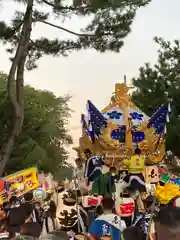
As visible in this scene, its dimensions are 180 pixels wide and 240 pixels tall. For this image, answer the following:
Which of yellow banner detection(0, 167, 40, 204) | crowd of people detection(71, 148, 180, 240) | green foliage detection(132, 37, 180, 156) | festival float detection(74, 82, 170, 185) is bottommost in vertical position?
crowd of people detection(71, 148, 180, 240)

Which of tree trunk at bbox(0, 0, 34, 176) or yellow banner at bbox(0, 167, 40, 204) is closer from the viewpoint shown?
yellow banner at bbox(0, 167, 40, 204)

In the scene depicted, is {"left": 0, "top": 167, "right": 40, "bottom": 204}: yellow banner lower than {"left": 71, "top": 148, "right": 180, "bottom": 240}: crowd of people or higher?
higher

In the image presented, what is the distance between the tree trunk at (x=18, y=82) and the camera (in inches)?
542

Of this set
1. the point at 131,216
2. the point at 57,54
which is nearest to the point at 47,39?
the point at 57,54

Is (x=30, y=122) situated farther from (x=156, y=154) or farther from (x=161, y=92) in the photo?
(x=156, y=154)

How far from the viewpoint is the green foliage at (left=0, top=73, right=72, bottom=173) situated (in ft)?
105

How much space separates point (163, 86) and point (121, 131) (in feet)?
24.2

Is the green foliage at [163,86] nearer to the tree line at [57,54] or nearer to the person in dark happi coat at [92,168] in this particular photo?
the tree line at [57,54]

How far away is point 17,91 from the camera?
14.0 metres

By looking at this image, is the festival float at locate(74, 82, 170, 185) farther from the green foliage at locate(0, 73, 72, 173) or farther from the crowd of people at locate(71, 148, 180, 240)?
the green foliage at locate(0, 73, 72, 173)

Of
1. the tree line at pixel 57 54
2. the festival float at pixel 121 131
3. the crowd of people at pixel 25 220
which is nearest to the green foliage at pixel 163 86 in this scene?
the tree line at pixel 57 54

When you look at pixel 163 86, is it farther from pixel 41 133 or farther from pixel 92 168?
pixel 41 133

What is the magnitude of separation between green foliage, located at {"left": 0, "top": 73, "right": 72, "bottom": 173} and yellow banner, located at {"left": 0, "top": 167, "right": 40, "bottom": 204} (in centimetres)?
1273

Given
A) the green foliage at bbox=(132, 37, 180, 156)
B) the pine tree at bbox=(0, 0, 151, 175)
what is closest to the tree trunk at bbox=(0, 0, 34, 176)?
the pine tree at bbox=(0, 0, 151, 175)
